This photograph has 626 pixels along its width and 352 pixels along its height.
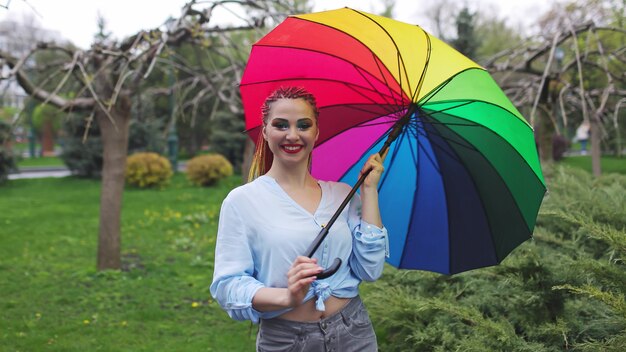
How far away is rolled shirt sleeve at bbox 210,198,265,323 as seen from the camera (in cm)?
203

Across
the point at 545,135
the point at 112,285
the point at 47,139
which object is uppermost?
the point at 545,135

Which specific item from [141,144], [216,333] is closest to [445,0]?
[141,144]

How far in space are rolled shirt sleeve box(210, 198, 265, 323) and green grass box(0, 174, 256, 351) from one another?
2.12 ft

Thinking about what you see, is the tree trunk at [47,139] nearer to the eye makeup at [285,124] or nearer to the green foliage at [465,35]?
the green foliage at [465,35]

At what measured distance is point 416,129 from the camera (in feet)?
8.65

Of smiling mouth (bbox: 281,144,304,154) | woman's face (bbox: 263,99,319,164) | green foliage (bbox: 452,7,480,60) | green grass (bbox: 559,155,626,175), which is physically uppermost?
green foliage (bbox: 452,7,480,60)

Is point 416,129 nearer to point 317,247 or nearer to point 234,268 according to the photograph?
point 317,247

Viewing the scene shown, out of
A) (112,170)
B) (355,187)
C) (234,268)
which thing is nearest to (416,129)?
(355,187)

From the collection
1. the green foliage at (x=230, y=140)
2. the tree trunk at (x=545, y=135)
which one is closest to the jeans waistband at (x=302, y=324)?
the tree trunk at (x=545, y=135)

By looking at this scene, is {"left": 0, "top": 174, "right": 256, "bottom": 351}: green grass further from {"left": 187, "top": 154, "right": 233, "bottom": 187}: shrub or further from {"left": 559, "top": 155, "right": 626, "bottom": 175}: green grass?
{"left": 559, "top": 155, "right": 626, "bottom": 175}: green grass

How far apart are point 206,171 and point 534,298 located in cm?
1434

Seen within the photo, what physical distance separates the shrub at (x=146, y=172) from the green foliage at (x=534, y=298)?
1240cm

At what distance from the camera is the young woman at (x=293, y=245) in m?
2.07

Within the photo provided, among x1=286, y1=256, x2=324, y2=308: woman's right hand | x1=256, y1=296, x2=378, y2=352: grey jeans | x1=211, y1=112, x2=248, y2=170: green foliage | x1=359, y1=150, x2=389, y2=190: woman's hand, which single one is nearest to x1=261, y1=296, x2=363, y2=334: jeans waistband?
x1=256, y1=296, x2=378, y2=352: grey jeans
